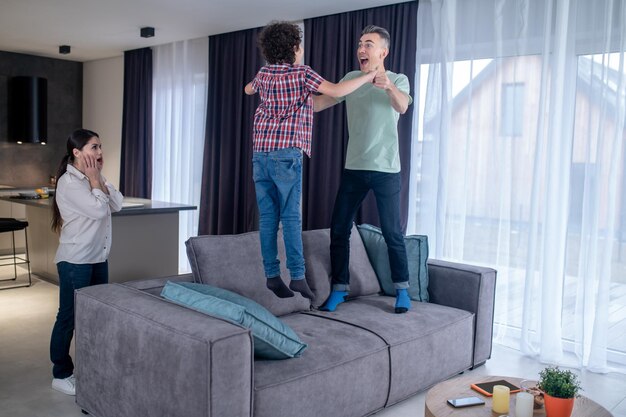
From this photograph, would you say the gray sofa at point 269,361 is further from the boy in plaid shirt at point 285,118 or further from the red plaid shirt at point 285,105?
the red plaid shirt at point 285,105

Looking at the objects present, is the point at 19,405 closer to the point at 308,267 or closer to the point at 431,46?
the point at 308,267

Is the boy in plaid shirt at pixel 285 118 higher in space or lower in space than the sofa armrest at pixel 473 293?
higher

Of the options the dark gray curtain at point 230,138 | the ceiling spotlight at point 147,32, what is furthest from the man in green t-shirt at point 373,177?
the ceiling spotlight at point 147,32

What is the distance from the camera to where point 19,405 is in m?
2.96

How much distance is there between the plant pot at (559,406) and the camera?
2184 millimetres

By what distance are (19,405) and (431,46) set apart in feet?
11.8

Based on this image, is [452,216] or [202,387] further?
[452,216]

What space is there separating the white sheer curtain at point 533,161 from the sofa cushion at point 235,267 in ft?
5.71

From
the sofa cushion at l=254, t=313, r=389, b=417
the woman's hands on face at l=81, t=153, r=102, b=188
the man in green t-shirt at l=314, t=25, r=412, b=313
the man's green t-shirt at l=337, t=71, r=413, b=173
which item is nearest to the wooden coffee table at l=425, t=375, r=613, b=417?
the sofa cushion at l=254, t=313, r=389, b=417

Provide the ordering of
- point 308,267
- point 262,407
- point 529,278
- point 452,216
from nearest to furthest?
1. point 262,407
2. point 308,267
3. point 529,278
4. point 452,216

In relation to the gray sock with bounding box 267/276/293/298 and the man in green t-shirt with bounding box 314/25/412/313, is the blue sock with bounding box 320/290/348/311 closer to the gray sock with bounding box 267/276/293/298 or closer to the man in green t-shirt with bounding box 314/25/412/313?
the man in green t-shirt with bounding box 314/25/412/313

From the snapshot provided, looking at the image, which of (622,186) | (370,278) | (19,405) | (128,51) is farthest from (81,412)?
(128,51)

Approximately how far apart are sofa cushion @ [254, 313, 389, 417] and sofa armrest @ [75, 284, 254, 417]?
0.57 feet

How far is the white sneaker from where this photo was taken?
122 inches
